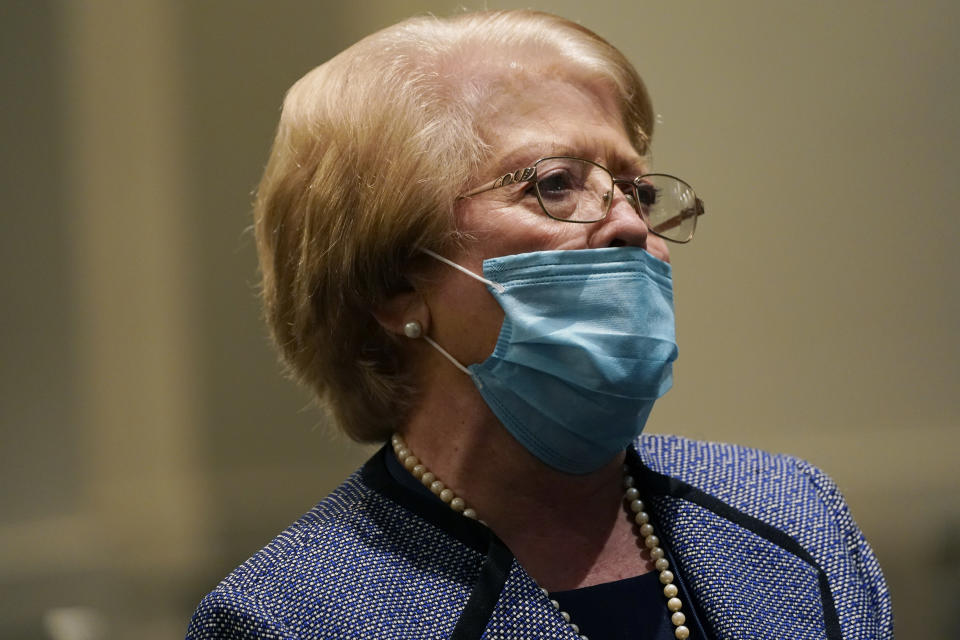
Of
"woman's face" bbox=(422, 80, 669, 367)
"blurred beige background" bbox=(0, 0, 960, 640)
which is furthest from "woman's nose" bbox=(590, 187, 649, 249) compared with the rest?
"blurred beige background" bbox=(0, 0, 960, 640)

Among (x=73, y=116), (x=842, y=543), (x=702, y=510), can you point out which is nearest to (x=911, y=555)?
(x=842, y=543)

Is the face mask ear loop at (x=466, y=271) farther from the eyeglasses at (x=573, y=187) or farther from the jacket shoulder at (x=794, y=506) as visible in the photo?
the jacket shoulder at (x=794, y=506)

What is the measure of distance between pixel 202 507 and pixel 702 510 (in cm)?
129

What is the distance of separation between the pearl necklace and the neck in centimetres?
2

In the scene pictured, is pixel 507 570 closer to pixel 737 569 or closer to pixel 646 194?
pixel 737 569

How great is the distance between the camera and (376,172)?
1.60m

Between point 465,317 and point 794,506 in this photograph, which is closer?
point 465,317

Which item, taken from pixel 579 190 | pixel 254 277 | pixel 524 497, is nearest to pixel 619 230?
pixel 579 190

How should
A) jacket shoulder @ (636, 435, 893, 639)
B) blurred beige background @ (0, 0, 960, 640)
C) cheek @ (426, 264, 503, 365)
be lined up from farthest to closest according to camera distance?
blurred beige background @ (0, 0, 960, 640) < jacket shoulder @ (636, 435, 893, 639) < cheek @ (426, 264, 503, 365)

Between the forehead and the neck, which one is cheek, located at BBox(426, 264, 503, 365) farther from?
the forehead

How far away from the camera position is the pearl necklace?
4.95 feet

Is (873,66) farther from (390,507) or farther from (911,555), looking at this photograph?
(390,507)

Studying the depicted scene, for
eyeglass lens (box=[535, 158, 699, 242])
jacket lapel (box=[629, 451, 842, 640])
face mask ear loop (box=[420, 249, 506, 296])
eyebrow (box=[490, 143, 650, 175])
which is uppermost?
eyebrow (box=[490, 143, 650, 175])

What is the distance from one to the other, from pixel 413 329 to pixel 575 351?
28 centimetres
